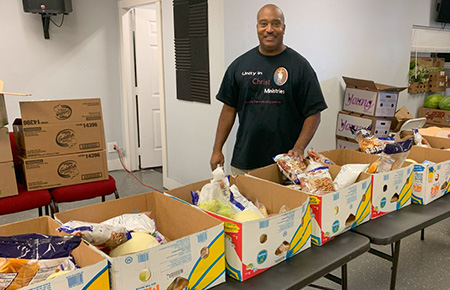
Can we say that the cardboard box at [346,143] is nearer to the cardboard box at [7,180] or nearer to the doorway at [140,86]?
the doorway at [140,86]

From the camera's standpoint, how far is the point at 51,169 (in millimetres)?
2670

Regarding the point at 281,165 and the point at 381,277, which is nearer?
the point at 281,165

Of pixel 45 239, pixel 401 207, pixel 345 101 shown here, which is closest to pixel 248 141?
pixel 401 207

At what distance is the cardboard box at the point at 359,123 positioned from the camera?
13.7ft

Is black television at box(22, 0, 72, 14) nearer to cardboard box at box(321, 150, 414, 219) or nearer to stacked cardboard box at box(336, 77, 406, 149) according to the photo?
stacked cardboard box at box(336, 77, 406, 149)

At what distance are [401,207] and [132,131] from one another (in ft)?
13.3

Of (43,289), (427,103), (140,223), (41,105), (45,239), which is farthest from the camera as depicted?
(427,103)

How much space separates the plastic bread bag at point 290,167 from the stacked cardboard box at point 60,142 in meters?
1.59

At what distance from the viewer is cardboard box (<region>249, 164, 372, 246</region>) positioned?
1.33 meters

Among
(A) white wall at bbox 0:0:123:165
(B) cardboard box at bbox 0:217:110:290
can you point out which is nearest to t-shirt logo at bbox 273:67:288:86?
(B) cardboard box at bbox 0:217:110:290

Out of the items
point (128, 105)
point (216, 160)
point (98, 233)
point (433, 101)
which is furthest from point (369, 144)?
point (433, 101)

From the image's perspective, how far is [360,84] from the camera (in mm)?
4191

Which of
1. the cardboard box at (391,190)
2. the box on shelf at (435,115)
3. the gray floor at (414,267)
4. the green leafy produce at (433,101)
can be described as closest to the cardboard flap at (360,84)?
the gray floor at (414,267)

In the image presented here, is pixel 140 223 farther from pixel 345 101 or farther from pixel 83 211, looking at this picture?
pixel 345 101
